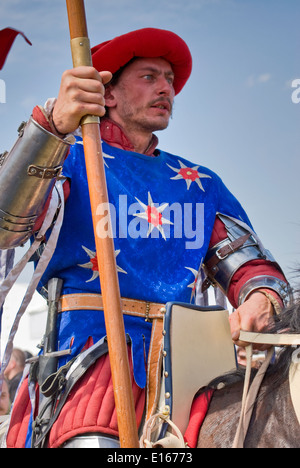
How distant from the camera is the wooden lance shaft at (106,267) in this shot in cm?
182

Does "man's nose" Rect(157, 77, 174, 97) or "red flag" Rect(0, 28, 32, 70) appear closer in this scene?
"red flag" Rect(0, 28, 32, 70)

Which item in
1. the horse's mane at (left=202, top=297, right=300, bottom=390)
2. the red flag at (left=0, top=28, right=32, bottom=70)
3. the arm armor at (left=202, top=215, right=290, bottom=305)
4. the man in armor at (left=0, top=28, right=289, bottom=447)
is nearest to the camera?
the horse's mane at (left=202, top=297, right=300, bottom=390)

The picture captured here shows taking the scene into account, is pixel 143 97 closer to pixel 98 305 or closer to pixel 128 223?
pixel 128 223

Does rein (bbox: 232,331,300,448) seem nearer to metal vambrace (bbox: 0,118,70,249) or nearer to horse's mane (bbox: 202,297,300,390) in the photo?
horse's mane (bbox: 202,297,300,390)

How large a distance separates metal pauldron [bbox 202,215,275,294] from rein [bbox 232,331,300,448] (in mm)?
842

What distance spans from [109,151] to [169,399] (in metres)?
1.29

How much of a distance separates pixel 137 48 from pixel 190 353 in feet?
A: 5.27

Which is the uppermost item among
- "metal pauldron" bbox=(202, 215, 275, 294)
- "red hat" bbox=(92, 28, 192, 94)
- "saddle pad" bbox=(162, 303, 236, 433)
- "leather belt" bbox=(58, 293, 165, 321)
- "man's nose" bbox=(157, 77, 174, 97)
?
"red hat" bbox=(92, 28, 192, 94)

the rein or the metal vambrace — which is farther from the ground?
the metal vambrace

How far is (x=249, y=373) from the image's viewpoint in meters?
1.91

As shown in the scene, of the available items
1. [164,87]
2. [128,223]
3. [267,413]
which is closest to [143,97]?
[164,87]

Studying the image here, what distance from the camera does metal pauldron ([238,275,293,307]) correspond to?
2.51 m

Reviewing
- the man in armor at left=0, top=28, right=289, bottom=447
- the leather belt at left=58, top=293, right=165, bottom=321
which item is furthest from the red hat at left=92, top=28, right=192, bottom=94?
the leather belt at left=58, top=293, right=165, bottom=321
